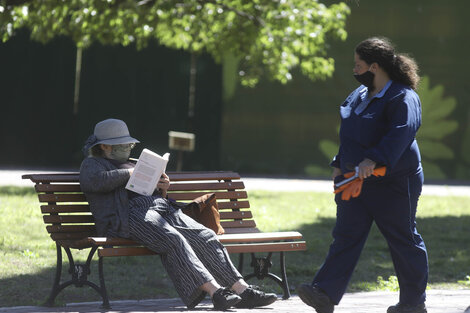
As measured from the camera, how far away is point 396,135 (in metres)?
5.30

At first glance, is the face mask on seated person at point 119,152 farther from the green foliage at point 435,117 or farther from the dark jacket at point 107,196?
the green foliage at point 435,117

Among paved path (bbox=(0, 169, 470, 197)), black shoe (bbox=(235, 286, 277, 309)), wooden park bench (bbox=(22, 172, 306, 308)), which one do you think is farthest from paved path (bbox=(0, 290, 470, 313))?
paved path (bbox=(0, 169, 470, 197))

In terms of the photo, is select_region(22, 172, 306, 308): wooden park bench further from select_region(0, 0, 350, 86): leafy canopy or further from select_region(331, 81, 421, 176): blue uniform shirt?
select_region(0, 0, 350, 86): leafy canopy

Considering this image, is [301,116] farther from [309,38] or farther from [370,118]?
[370,118]

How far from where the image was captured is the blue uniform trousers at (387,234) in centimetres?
552

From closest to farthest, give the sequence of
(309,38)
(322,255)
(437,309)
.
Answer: (437,309) → (322,255) → (309,38)

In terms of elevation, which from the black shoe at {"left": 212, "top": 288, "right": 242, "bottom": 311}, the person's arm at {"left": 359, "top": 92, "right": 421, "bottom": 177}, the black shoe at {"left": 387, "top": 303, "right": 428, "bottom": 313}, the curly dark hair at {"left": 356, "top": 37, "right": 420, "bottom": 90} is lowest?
the black shoe at {"left": 212, "top": 288, "right": 242, "bottom": 311}

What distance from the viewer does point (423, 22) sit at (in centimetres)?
1911

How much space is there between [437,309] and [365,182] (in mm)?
1099

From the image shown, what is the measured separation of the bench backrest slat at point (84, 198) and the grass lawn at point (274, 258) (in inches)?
18.9

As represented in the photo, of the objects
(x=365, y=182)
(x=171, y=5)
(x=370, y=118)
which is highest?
(x=171, y=5)

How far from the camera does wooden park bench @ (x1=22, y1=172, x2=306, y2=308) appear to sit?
605 cm

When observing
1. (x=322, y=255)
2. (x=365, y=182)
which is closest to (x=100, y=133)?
(x=365, y=182)

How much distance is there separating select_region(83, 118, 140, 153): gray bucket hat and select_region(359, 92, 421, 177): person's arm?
70.8 inches
